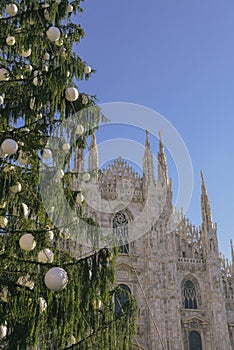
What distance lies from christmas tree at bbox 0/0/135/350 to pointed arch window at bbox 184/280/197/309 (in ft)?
58.5

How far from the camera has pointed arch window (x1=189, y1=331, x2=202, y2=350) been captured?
23.0m

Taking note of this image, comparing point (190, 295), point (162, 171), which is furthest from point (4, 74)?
A: point (190, 295)

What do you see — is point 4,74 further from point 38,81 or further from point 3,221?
point 3,221

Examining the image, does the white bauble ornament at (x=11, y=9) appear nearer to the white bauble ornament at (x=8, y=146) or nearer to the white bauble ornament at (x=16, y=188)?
the white bauble ornament at (x=8, y=146)

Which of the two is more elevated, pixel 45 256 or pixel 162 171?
pixel 162 171

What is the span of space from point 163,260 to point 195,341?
15.4 feet

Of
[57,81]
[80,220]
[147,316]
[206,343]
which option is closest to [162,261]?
[147,316]

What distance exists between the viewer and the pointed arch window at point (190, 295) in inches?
937

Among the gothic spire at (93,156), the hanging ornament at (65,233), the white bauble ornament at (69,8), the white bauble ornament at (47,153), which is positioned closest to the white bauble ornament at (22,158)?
the white bauble ornament at (47,153)

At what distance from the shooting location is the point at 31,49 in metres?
7.39

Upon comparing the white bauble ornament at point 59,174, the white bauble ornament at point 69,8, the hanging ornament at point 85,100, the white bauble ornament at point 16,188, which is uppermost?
the white bauble ornament at point 69,8

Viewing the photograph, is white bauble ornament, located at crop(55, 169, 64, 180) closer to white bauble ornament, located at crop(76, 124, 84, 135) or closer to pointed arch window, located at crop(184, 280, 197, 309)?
Answer: white bauble ornament, located at crop(76, 124, 84, 135)

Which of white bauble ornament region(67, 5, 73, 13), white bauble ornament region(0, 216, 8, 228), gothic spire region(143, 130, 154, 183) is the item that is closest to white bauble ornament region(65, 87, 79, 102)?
white bauble ornament region(67, 5, 73, 13)

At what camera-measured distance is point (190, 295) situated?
947 inches
